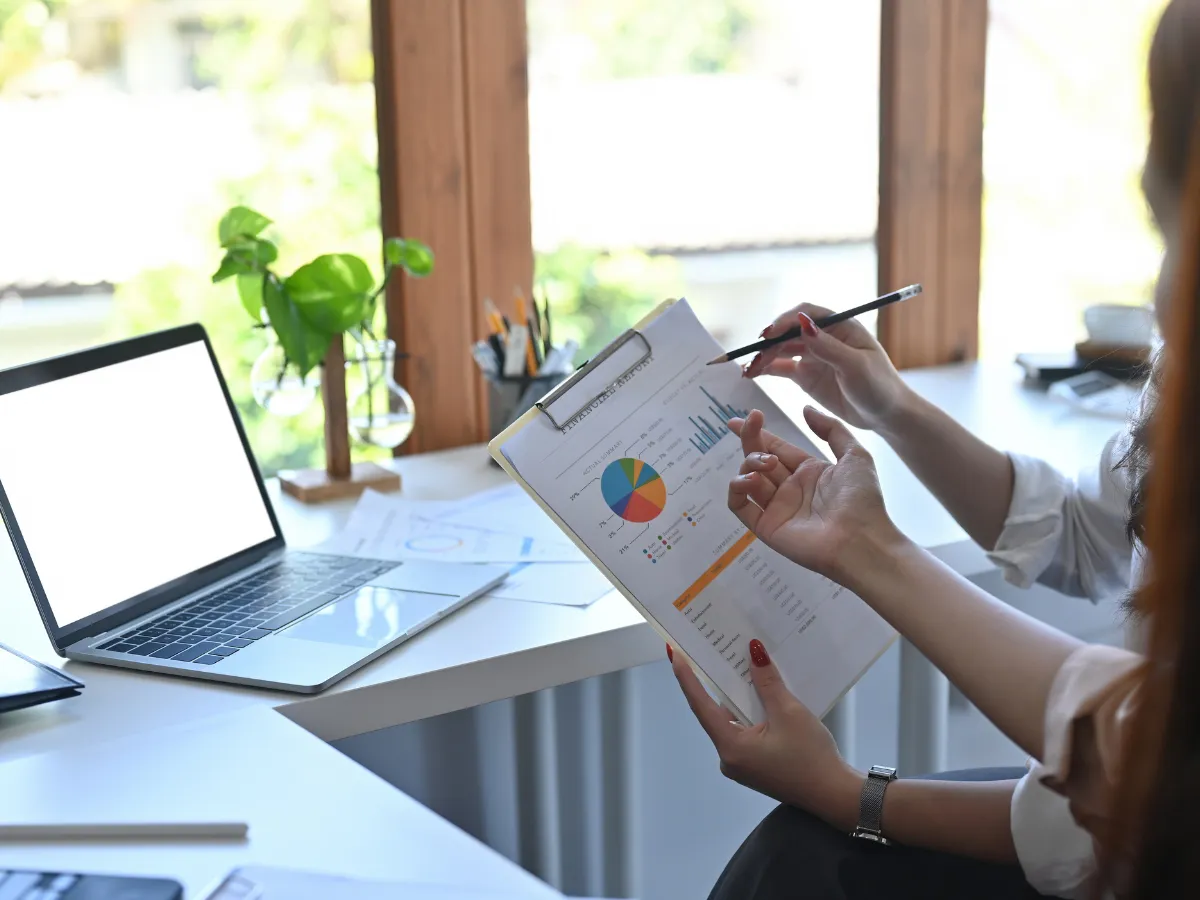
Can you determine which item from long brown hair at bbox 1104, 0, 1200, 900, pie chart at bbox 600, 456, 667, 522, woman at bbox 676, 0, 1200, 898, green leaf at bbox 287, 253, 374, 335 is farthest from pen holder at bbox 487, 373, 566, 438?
long brown hair at bbox 1104, 0, 1200, 900

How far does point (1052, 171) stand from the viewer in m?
2.48

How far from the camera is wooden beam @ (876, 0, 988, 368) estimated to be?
200 cm

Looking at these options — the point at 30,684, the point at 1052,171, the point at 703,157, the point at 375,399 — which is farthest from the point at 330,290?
the point at 1052,171

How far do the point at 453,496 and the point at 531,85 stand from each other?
0.64 m

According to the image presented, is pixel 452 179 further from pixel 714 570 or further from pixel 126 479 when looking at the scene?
pixel 714 570

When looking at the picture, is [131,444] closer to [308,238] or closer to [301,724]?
[301,724]

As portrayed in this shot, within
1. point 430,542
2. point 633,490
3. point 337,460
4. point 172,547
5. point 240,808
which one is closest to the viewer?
point 240,808

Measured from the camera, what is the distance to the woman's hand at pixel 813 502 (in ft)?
2.74

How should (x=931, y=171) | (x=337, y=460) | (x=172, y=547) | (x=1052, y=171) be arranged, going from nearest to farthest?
1. (x=172, y=547)
2. (x=337, y=460)
3. (x=931, y=171)
4. (x=1052, y=171)

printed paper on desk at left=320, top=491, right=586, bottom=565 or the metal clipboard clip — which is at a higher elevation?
the metal clipboard clip

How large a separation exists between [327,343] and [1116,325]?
1.19 metres

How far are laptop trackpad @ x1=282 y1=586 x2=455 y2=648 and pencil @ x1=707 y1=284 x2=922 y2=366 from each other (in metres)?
0.32

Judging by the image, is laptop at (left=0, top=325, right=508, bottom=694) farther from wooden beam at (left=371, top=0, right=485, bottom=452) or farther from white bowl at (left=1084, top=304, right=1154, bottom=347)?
white bowl at (left=1084, top=304, right=1154, bottom=347)

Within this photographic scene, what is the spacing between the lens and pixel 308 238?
1.66 m
